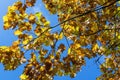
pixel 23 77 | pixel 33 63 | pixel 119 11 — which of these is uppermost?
pixel 119 11

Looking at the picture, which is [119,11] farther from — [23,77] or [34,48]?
[23,77]

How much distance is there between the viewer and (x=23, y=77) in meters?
8.79

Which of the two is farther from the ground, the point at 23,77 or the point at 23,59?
the point at 23,59

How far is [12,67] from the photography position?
8.81 metres

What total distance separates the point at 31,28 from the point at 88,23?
1997 mm

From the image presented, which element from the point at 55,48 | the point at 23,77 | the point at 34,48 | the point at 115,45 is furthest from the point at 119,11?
the point at 23,77

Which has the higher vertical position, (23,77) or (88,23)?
(88,23)

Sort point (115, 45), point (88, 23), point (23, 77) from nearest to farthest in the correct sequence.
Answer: point (23, 77)
point (115, 45)
point (88, 23)

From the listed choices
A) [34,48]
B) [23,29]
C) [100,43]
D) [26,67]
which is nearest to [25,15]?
[23,29]

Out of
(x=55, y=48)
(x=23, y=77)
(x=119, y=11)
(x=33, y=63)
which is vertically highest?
(x=119, y=11)

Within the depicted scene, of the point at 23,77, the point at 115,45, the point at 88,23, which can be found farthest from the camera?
the point at 88,23

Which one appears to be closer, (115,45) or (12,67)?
(12,67)

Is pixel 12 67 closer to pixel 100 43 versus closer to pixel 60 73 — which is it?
pixel 60 73

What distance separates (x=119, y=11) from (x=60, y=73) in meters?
2.81
